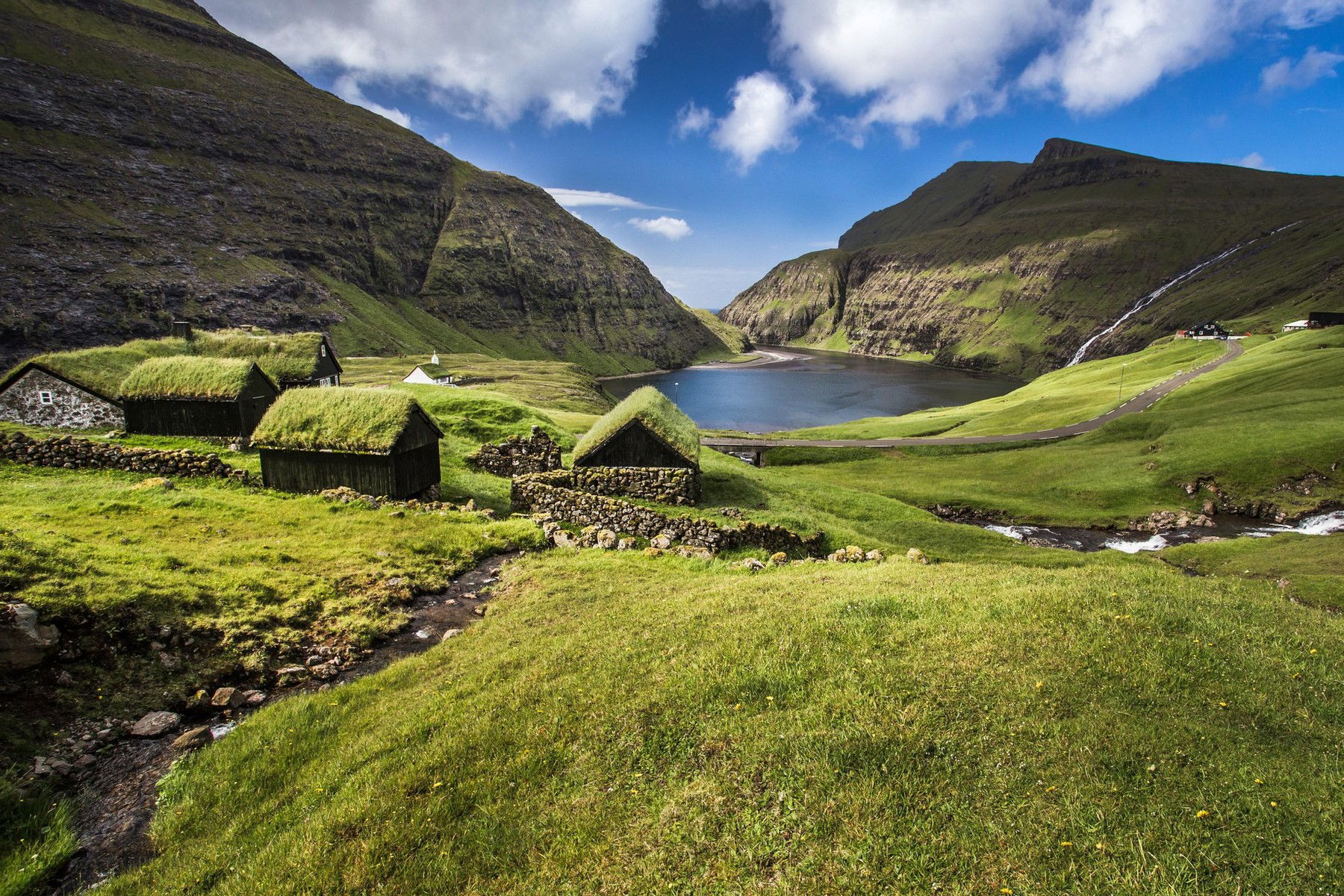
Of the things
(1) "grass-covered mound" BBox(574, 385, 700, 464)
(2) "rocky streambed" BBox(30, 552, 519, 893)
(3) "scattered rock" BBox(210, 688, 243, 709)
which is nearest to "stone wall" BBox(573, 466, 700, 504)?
(1) "grass-covered mound" BBox(574, 385, 700, 464)

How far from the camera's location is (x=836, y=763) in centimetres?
732

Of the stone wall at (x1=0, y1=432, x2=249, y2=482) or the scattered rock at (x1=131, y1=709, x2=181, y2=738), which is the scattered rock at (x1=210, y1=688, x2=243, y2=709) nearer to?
the scattered rock at (x1=131, y1=709, x2=181, y2=738)

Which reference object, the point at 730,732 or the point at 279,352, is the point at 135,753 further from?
the point at 279,352

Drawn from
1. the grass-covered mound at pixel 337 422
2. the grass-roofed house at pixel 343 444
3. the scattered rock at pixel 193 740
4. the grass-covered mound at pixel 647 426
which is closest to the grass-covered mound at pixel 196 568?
the scattered rock at pixel 193 740

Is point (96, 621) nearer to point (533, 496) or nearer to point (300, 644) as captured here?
point (300, 644)

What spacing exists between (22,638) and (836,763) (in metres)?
15.0

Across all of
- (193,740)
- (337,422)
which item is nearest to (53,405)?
(337,422)

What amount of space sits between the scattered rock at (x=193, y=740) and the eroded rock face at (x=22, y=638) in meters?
3.29

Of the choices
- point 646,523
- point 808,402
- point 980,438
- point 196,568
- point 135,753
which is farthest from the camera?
point 808,402

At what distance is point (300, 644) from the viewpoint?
43.6 feet

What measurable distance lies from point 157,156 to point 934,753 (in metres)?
253

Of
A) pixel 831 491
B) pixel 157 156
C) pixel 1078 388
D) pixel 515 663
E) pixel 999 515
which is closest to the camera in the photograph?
pixel 515 663

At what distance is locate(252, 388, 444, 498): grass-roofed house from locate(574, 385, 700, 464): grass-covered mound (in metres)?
7.66

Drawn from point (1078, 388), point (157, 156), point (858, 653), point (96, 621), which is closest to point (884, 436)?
point (1078, 388)
